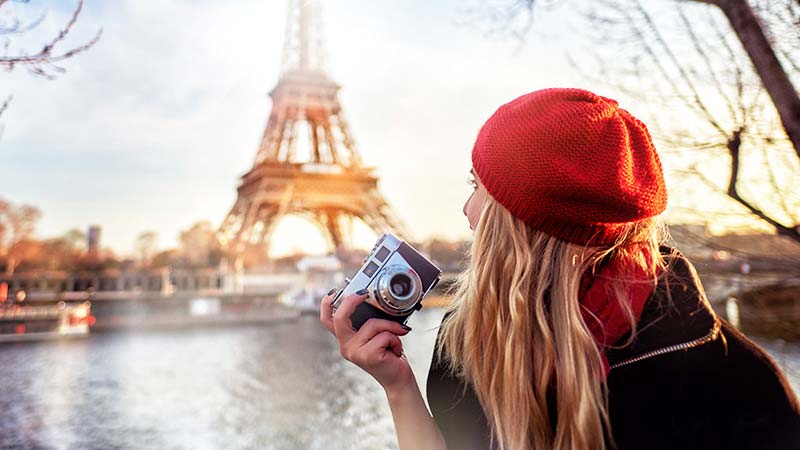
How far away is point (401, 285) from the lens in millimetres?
963

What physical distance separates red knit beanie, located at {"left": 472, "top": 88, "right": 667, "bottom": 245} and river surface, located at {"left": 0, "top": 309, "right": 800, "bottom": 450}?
15.5ft

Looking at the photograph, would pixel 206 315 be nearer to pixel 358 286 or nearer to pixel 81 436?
pixel 81 436

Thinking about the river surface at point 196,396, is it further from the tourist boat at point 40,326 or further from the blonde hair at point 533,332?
the blonde hair at point 533,332

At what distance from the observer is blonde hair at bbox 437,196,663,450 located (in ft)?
2.45

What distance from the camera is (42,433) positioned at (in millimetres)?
8797

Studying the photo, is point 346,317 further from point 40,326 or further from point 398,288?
point 40,326

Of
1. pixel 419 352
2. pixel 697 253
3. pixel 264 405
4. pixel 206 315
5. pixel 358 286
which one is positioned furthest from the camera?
pixel 206 315

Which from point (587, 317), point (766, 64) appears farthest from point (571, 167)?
point (766, 64)

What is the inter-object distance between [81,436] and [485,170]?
377 inches

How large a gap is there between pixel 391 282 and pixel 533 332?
246 mm

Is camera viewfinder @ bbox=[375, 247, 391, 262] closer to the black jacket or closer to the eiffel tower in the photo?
the black jacket

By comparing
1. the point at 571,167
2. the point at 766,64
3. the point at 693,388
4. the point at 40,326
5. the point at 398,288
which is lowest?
the point at 40,326

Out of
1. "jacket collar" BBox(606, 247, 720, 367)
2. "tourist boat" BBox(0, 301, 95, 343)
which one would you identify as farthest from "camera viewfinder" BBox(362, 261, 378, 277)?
"tourist boat" BBox(0, 301, 95, 343)

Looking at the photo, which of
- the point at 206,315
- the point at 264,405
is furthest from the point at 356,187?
the point at 264,405
